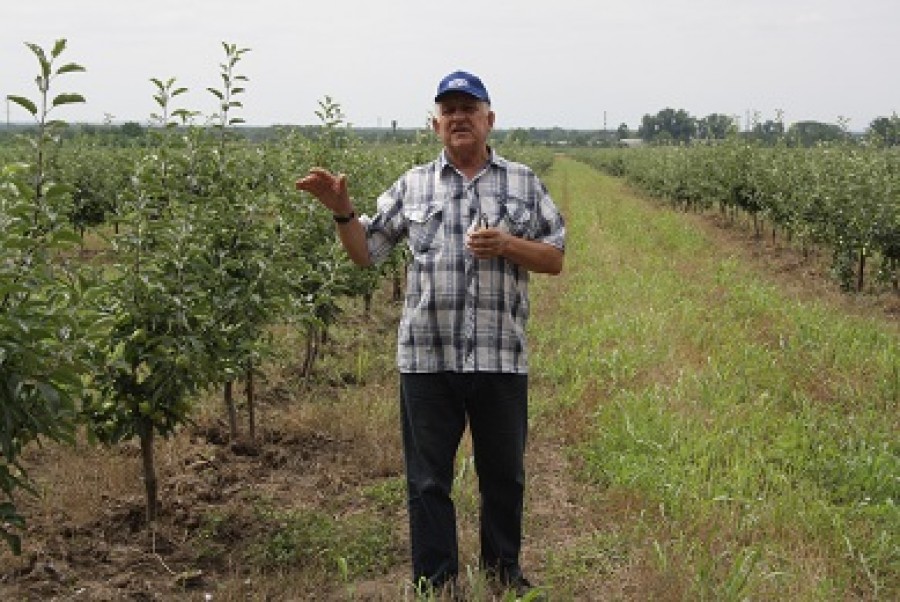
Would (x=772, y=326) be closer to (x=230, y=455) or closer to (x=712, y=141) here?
(x=230, y=455)

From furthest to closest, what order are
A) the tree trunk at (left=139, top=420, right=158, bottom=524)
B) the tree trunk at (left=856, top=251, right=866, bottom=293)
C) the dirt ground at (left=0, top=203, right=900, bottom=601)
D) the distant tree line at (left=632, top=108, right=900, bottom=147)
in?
the distant tree line at (left=632, top=108, right=900, bottom=147) < the tree trunk at (left=856, top=251, right=866, bottom=293) < the tree trunk at (left=139, top=420, right=158, bottom=524) < the dirt ground at (left=0, top=203, right=900, bottom=601)

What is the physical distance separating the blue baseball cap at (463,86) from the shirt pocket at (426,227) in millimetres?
434

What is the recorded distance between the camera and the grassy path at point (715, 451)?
161 inches

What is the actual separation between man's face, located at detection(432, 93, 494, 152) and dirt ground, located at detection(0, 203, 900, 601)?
1.80 metres

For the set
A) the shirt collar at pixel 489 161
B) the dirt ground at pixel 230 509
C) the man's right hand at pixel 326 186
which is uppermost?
the shirt collar at pixel 489 161

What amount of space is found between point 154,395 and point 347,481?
163 cm

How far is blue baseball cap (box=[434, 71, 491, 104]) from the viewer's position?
3369 millimetres

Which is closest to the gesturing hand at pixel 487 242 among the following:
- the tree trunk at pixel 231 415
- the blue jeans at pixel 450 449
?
the blue jeans at pixel 450 449

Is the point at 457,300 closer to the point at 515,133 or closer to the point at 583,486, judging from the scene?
the point at 583,486

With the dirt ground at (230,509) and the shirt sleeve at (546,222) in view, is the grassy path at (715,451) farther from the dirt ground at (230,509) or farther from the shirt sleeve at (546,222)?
the shirt sleeve at (546,222)

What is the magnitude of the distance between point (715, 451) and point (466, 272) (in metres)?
2.75

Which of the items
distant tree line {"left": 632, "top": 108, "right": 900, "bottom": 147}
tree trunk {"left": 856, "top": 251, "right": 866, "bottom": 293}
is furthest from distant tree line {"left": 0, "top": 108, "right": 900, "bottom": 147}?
tree trunk {"left": 856, "top": 251, "right": 866, "bottom": 293}

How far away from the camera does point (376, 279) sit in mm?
9016

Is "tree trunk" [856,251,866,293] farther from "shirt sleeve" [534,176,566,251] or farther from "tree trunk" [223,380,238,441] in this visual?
"shirt sleeve" [534,176,566,251]
